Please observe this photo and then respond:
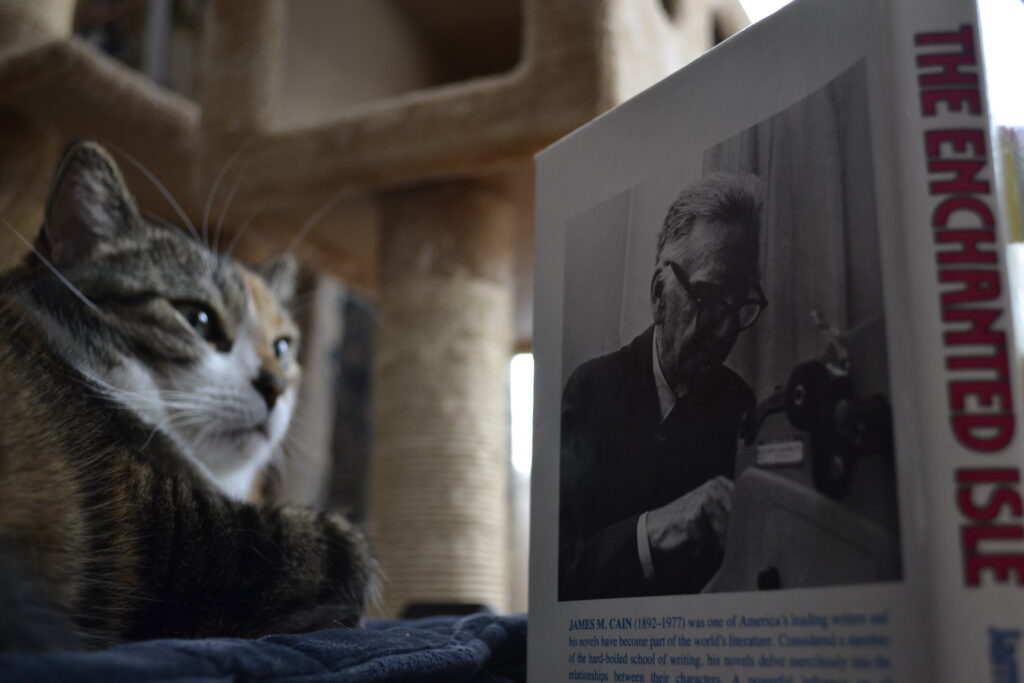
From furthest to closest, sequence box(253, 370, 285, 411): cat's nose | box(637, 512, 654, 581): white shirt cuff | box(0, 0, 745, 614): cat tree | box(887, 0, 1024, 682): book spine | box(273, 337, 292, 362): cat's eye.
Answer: box(0, 0, 745, 614): cat tree → box(273, 337, 292, 362): cat's eye → box(253, 370, 285, 411): cat's nose → box(637, 512, 654, 581): white shirt cuff → box(887, 0, 1024, 682): book spine

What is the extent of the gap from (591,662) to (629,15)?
99cm

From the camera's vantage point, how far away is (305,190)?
133 centimetres

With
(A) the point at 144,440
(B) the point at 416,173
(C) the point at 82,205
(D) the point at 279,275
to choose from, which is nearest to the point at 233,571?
(A) the point at 144,440

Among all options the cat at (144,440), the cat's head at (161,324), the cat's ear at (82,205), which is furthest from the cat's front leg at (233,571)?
the cat's ear at (82,205)

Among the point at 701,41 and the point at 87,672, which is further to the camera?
the point at 701,41

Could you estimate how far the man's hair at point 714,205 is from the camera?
0.37m

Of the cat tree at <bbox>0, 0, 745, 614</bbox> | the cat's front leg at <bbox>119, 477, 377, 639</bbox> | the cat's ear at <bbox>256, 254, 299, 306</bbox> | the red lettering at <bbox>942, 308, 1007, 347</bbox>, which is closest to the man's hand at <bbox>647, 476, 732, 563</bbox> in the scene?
the red lettering at <bbox>942, 308, 1007, 347</bbox>

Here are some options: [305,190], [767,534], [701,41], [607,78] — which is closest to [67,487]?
[767,534]

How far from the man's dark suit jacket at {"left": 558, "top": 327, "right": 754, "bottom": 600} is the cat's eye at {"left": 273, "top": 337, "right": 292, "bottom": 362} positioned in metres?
0.47

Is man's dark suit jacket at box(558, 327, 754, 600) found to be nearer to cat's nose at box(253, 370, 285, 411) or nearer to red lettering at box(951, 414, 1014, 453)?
red lettering at box(951, 414, 1014, 453)

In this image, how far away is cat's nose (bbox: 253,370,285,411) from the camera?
71 centimetres

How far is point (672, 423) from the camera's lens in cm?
39

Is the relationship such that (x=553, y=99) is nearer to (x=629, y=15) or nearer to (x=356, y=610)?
(x=629, y=15)

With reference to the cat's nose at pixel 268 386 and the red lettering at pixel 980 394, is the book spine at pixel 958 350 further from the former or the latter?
the cat's nose at pixel 268 386
